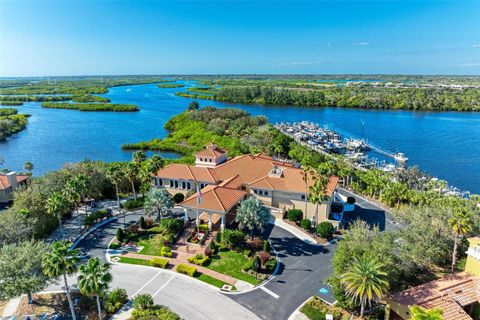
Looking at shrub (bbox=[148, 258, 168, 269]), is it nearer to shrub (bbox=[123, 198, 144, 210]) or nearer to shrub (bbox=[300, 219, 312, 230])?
shrub (bbox=[123, 198, 144, 210])

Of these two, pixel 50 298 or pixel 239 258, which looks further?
pixel 239 258

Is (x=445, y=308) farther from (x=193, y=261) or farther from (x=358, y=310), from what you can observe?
(x=193, y=261)

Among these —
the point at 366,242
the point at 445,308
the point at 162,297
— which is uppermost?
the point at 366,242

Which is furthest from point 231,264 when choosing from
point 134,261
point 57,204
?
point 57,204

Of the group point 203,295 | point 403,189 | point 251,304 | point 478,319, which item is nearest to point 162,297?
point 203,295

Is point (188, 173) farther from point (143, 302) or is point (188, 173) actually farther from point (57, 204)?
point (143, 302)
